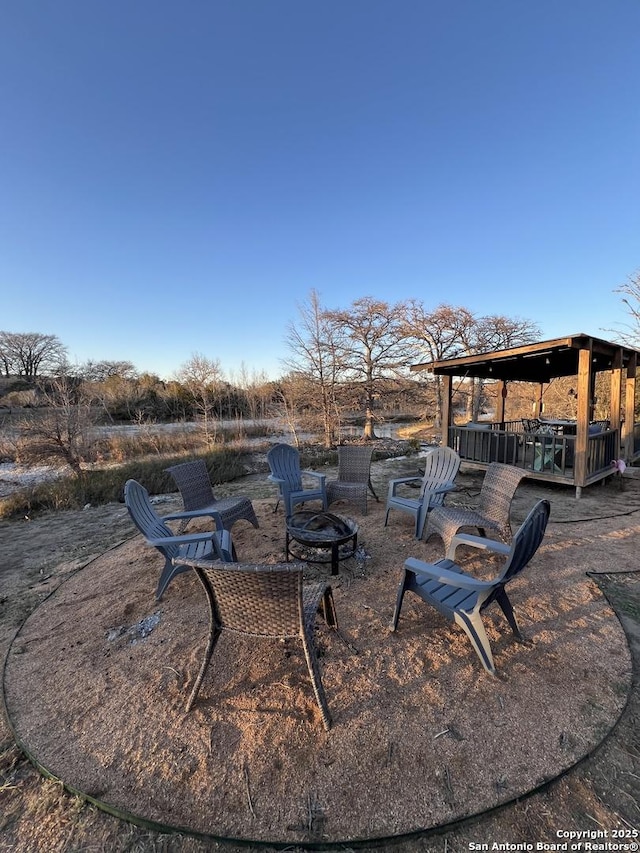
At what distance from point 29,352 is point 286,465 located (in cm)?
4191

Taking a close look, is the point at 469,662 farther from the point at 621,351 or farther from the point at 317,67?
the point at 317,67

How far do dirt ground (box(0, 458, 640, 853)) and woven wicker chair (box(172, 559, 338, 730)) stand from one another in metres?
0.25

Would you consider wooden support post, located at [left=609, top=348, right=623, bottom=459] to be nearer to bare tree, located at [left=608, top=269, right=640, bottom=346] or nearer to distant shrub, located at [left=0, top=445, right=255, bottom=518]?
distant shrub, located at [left=0, top=445, right=255, bottom=518]

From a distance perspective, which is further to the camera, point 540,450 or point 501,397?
point 501,397

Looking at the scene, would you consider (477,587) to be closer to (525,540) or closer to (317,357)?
(525,540)

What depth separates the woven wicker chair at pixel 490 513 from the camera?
333 cm

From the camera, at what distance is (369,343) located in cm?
1548

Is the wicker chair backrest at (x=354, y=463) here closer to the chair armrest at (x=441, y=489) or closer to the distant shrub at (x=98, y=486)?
the chair armrest at (x=441, y=489)

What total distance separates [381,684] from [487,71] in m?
10.4

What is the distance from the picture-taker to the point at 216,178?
8703 mm

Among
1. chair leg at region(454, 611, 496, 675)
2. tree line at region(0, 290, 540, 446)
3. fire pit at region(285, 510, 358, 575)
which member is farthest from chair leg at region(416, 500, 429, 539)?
A: tree line at region(0, 290, 540, 446)

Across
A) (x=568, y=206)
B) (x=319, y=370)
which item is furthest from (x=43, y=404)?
(x=568, y=206)

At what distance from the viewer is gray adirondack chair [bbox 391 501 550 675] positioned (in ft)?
6.27

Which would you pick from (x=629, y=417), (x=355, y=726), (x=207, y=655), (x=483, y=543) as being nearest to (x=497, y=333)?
(x=629, y=417)
